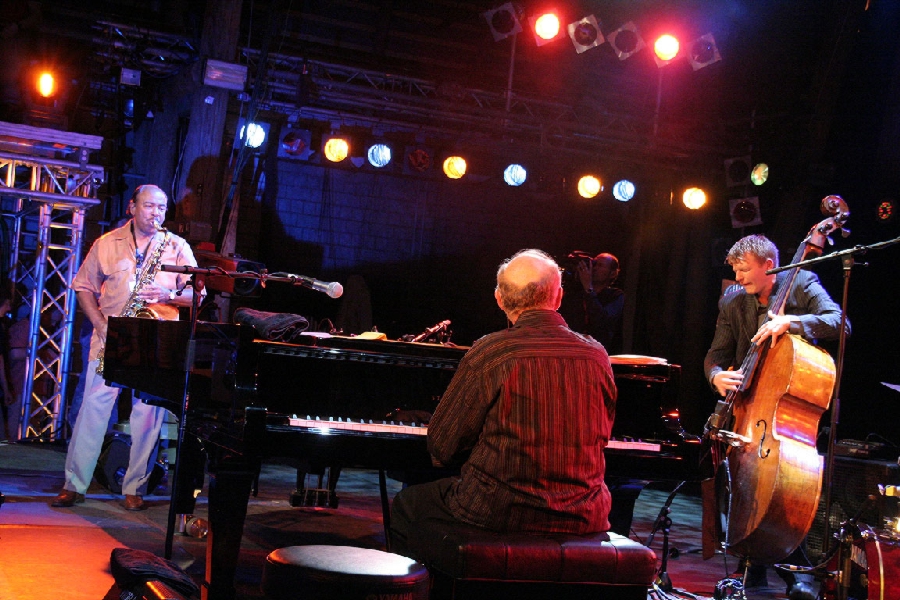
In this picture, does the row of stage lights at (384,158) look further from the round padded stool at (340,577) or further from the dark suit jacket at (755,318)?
the round padded stool at (340,577)

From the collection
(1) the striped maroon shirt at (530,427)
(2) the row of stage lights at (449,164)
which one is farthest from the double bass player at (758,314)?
(2) the row of stage lights at (449,164)

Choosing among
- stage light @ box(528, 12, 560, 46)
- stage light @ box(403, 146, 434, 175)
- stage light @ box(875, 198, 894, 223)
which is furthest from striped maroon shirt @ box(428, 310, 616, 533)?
stage light @ box(403, 146, 434, 175)

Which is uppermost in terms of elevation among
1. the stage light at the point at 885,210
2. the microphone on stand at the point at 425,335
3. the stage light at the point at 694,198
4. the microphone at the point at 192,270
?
the stage light at the point at 694,198

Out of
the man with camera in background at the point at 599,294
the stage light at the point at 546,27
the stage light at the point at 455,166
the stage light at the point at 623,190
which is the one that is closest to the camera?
the man with camera in background at the point at 599,294

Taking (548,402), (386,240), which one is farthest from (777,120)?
(548,402)

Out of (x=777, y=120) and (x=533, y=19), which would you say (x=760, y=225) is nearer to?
(x=777, y=120)

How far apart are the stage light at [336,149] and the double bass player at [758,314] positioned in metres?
5.45

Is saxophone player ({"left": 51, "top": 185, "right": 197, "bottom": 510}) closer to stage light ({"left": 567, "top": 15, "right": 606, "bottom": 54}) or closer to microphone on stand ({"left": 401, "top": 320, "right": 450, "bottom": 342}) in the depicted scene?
microphone on stand ({"left": 401, "top": 320, "right": 450, "bottom": 342})

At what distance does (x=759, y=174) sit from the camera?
981 centimetres

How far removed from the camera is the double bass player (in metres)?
4.31

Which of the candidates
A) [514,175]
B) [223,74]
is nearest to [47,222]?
[223,74]

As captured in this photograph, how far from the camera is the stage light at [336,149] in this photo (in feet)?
30.8

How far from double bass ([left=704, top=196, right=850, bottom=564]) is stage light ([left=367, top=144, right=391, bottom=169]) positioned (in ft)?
19.8

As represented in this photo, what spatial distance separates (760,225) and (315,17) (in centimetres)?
577
